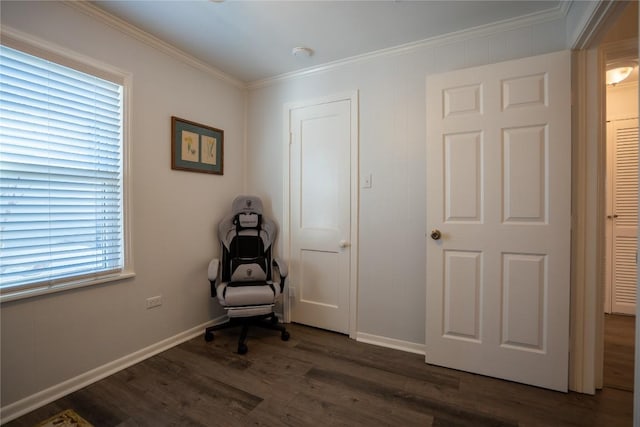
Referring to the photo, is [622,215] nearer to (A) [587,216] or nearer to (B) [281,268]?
(A) [587,216]

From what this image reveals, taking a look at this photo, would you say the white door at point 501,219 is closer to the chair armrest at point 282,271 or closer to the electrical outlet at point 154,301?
the chair armrest at point 282,271

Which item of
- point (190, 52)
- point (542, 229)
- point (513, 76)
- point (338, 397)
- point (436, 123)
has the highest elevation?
point (190, 52)

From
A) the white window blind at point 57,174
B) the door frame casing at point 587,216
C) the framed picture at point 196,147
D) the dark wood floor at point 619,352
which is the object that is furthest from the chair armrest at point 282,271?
the dark wood floor at point 619,352

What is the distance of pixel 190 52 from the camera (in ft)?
8.15

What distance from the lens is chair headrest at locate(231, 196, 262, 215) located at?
281 centimetres

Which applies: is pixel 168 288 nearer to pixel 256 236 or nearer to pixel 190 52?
pixel 256 236

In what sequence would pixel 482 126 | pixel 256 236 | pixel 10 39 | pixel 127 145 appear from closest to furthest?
pixel 10 39 < pixel 482 126 < pixel 127 145 < pixel 256 236

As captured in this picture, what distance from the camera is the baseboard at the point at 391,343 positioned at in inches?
91.4

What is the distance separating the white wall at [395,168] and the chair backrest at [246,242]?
0.92m

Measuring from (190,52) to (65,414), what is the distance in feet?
8.66

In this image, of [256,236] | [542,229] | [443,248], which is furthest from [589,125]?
[256,236]

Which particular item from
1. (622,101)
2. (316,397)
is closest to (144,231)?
(316,397)

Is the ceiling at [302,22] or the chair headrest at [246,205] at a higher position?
the ceiling at [302,22]

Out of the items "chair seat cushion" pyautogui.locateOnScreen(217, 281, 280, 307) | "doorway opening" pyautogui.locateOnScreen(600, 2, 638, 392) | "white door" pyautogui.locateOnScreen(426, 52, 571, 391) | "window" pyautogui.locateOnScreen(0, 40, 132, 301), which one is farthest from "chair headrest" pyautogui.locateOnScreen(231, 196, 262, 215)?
"doorway opening" pyautogui.locateOnScreen(600, 2, 638, 392)
